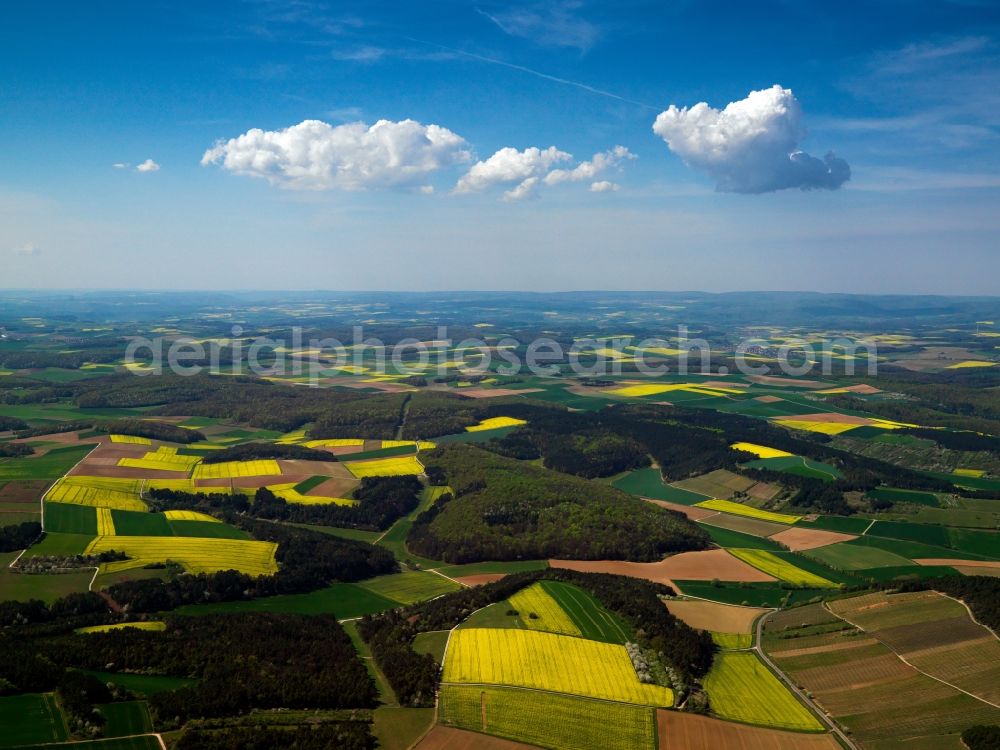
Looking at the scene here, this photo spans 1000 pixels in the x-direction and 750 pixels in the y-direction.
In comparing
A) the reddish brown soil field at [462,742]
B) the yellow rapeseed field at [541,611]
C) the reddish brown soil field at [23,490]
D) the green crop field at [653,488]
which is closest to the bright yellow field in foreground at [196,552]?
the reddish brown soil field at [23,490]

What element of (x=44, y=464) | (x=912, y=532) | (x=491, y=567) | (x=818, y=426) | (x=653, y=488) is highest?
(x=44, y=464)

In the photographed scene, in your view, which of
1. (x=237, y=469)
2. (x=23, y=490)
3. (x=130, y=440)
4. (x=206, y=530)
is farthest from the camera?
(x=130, y=440)

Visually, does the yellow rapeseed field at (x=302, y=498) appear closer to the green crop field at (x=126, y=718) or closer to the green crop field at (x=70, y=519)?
the green crop field at (x=70, y=519)

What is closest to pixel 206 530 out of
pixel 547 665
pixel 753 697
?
pixel 547 665

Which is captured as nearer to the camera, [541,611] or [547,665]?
[547,665]

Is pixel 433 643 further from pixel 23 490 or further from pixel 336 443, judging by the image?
pixel 336 443

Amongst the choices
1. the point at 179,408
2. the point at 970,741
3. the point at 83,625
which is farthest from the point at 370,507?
the point at 179,408
